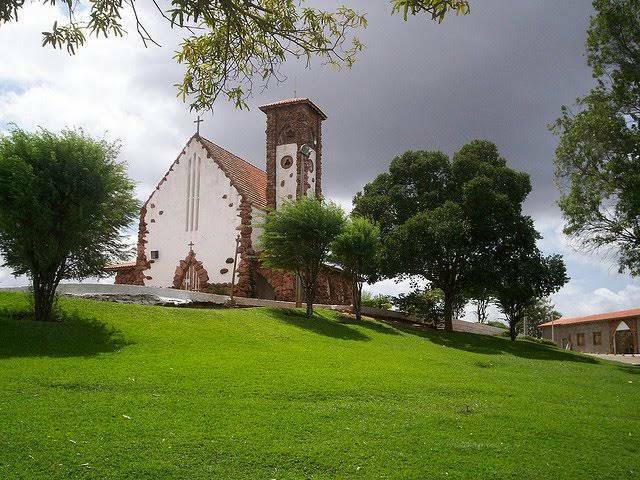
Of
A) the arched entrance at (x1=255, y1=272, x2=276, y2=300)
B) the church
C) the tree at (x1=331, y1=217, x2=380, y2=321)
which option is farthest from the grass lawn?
the arched entrance at (x1=255, y1=272, x2=276, y2=300)

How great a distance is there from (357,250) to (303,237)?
3041mm

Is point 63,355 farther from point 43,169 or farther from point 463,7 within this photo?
point 463,7

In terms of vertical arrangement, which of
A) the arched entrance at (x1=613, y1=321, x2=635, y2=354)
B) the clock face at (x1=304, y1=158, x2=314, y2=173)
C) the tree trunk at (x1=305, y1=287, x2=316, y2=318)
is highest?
the clock face at (x1=304, y1=158, x2=314, y2=173)

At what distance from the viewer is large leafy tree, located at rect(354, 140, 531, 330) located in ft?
99.6

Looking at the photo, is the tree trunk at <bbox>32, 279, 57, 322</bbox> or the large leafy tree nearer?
the tree trunk at <bbox>32, 279, 57, 322</bbox>

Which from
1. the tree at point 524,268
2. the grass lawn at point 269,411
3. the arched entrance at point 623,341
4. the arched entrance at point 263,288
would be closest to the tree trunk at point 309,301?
the arched entrance at point 263,288

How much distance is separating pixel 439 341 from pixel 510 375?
9762 millimetres

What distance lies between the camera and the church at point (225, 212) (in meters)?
30.6

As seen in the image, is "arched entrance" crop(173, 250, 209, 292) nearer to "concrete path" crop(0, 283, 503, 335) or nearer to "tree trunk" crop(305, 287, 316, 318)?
"concrete path" crop(0, 283, 503, 335)

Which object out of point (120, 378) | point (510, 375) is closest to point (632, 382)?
point (510, 375)

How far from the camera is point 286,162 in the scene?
33.1 m

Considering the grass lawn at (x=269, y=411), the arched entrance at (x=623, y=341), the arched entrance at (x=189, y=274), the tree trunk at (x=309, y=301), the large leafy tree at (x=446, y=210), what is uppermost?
the large leafy tree at (x=446, y=210)

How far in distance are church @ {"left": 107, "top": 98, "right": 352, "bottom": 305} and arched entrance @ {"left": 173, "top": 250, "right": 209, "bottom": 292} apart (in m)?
0.06

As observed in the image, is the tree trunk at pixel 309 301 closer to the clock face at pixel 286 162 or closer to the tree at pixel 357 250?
the tree at pixel 357 250
